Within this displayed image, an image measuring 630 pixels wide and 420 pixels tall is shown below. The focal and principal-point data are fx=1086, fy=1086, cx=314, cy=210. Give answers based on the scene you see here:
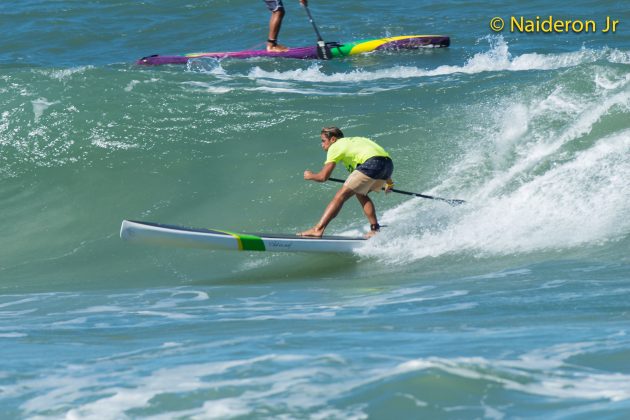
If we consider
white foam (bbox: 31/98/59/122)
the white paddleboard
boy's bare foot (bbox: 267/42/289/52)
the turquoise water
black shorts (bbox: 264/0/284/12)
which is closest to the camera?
the turquoise water

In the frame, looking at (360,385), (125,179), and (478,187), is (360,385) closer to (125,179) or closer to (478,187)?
(478,187)

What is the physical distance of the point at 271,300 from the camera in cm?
922

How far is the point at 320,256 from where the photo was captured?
11.0 meters

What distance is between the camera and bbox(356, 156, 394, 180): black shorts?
34.8 feet

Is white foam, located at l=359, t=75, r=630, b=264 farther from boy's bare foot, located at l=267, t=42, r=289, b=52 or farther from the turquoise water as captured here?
boy's bare foot, located at l=267, t=42, r=289, b=52

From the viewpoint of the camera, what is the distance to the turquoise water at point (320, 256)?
18.8ft

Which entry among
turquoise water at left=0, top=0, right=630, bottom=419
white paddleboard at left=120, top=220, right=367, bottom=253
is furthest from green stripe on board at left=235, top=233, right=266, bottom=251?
turquoise water at left=0, top=0, right=630, bottom=419

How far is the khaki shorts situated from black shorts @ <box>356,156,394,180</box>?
0.13 ft

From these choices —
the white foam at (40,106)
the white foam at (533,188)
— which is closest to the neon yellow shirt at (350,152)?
the white foam at (533,188)

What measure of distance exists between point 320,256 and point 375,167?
1112 mm

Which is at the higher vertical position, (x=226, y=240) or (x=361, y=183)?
(x=361, y=183)

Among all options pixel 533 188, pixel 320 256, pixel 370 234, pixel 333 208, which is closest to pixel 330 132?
pixel 333 208

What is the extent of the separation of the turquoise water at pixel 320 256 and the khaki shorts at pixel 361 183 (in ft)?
1.92

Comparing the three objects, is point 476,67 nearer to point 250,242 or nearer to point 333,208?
point 333,208
